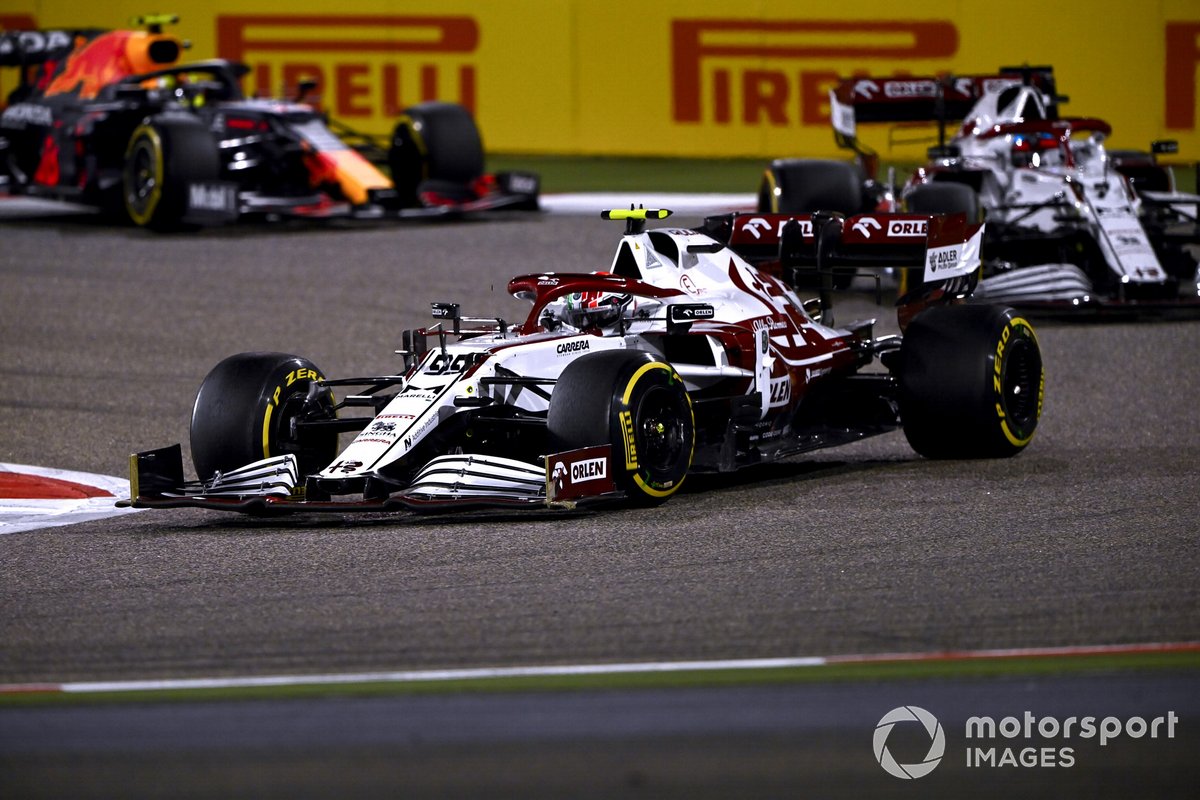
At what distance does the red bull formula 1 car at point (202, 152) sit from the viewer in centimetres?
1972

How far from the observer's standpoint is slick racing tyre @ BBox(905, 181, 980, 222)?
1543 centimetres

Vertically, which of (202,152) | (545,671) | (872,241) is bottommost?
(545,671)

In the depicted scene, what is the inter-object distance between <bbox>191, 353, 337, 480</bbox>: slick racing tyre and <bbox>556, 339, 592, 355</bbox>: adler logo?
1.12 meters

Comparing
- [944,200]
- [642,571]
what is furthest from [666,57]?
[642,571]

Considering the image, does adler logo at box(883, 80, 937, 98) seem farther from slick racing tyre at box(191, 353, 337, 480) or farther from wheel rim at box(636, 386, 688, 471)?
slick racing tyre at box(191, 353, 337, 480)

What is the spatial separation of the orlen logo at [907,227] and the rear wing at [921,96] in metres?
6.37

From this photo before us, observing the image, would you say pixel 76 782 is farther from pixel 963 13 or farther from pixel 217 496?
pixel 963 13

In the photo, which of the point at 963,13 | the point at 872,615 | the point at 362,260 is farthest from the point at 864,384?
the point at 963,13

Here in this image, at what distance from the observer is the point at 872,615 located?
7.09m

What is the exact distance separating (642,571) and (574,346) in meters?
1.92

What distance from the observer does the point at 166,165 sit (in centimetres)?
1900

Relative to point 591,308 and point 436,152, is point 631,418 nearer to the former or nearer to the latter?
point 591,308

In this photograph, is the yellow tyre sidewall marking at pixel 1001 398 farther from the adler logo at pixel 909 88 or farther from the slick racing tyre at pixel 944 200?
the adler logo at pixel 909 88

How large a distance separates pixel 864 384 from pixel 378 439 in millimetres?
3017
